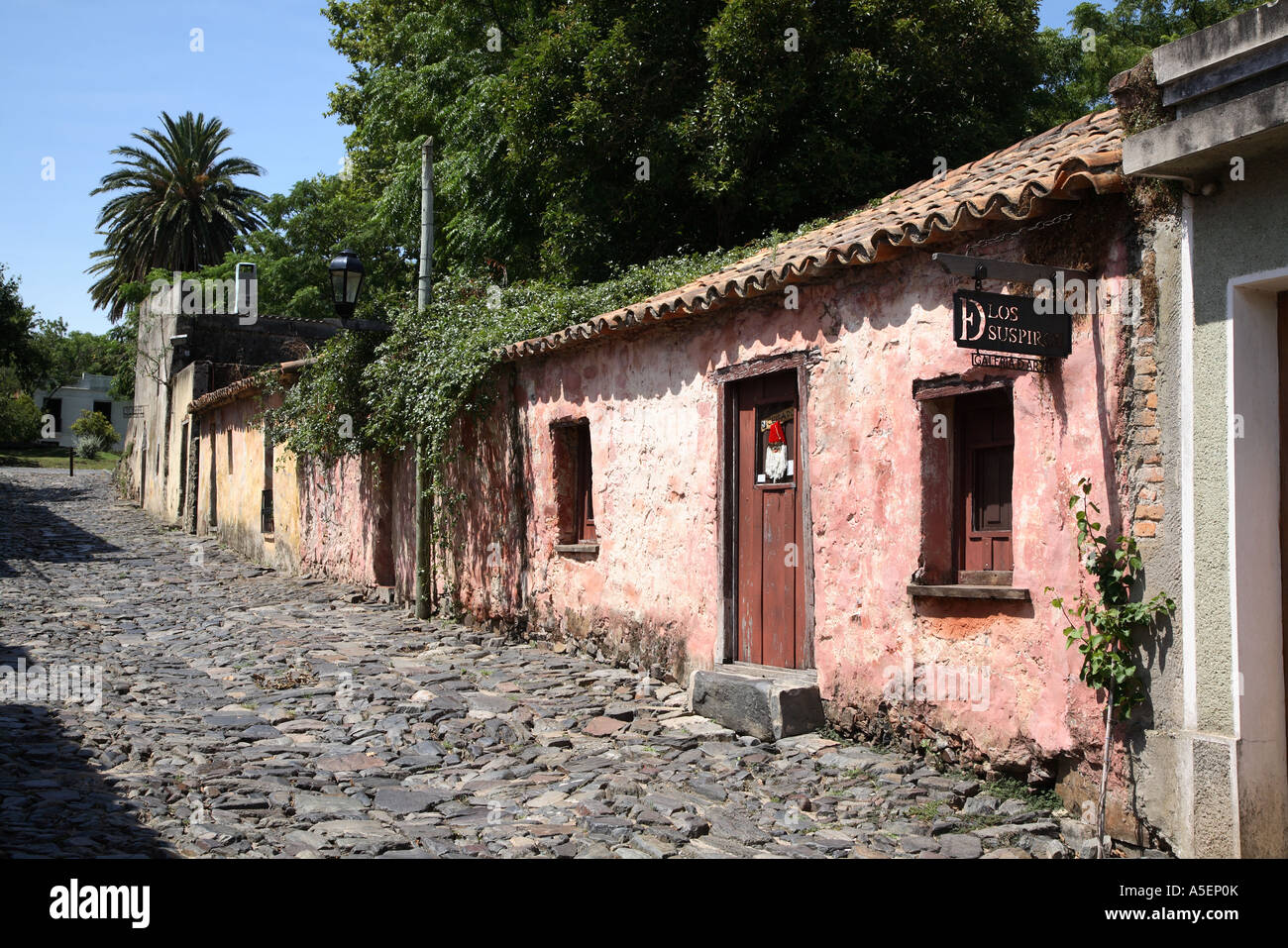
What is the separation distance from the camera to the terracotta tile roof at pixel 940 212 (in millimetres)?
5805

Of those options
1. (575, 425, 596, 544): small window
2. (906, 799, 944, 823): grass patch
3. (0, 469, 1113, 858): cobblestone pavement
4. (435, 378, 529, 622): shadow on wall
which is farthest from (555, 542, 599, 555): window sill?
(906, 799, 944, 823): grass patch

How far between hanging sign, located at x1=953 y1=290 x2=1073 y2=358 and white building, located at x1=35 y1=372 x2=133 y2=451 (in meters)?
56.0

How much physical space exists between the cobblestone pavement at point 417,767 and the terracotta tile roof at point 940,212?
3128mm

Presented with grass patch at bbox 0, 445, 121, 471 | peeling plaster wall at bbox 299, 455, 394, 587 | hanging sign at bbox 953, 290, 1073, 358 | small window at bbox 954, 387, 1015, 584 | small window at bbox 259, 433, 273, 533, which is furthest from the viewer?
grass patch at bbox 0, 445, 121, 471

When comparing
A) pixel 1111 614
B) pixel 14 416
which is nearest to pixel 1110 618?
pixel 1111 614

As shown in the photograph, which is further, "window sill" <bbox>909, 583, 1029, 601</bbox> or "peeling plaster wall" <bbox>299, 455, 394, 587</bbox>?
"peeling plaster wall" <bbox>299, 455, 394, 587</bbox>

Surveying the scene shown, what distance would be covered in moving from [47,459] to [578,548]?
38.8 metres

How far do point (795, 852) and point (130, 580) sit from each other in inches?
526

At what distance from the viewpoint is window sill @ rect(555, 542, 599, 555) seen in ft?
35.2

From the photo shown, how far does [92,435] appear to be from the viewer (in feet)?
151

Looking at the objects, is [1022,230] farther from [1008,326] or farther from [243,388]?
[243,388]

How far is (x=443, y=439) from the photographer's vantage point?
13.0m

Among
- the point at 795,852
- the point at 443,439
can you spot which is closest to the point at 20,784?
the point at 795,852

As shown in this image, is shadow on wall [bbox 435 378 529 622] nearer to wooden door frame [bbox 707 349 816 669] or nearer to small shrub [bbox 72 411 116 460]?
wooden door frame [bbox 707 349 816 669]
